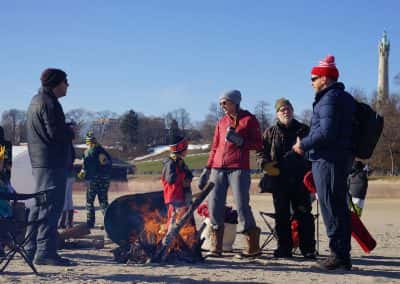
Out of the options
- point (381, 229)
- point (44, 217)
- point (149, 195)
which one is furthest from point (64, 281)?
point (381, 229)

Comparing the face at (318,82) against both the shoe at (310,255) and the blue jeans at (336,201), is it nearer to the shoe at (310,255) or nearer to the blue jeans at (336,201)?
the blue jeans at (336,201)

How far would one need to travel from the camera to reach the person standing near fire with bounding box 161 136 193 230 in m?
7.78

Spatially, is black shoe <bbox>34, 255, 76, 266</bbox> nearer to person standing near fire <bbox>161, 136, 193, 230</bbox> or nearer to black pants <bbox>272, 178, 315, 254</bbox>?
person standing near fire <bbox>161, 136, 193, 230</bbox>

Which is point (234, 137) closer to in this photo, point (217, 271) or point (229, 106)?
point (229, 106)

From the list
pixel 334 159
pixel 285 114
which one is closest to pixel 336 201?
pixel 334 159

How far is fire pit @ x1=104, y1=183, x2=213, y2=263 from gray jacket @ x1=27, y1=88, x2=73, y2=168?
109 cm

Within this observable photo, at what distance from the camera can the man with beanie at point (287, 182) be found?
7.66 m

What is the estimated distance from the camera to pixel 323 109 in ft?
20.9

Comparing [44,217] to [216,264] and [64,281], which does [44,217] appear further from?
[216,264]

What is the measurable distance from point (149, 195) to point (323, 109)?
266 centimetres

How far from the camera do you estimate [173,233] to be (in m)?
7.18

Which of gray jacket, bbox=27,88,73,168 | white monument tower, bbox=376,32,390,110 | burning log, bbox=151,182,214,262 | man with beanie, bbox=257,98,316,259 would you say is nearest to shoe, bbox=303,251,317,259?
man with beanie, bbox=257,98,316,259

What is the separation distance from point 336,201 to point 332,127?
2.47 ft

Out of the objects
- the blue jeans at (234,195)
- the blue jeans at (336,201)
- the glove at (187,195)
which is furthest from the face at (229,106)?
the blue jeans at (336,201)
